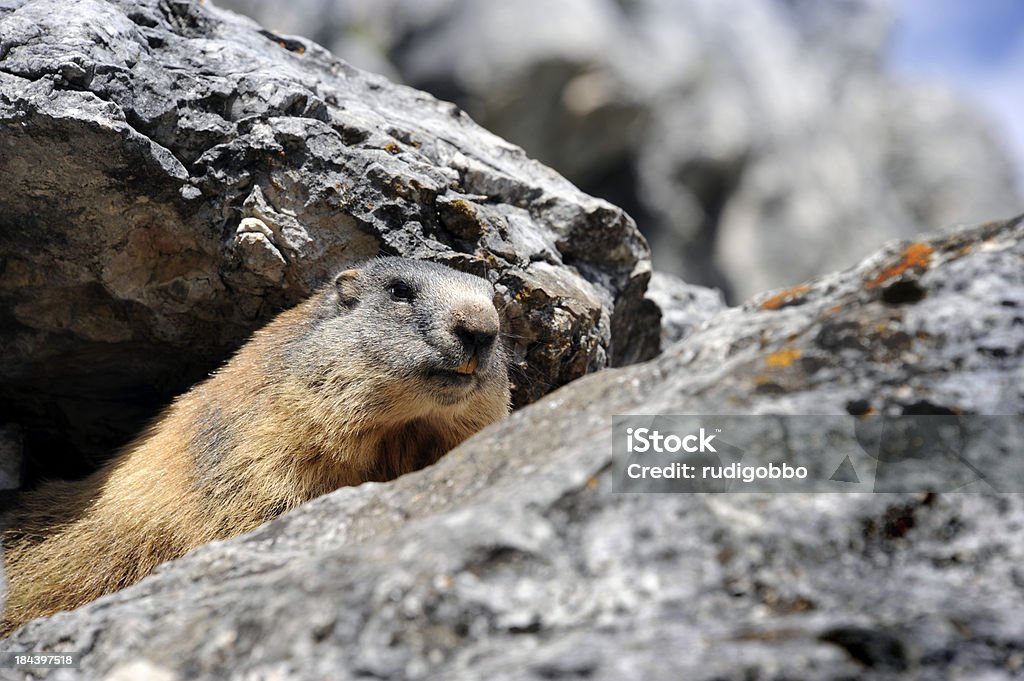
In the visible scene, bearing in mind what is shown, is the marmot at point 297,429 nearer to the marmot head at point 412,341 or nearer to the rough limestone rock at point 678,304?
the marmot head at point 412,341

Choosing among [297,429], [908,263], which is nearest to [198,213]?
[297,429]

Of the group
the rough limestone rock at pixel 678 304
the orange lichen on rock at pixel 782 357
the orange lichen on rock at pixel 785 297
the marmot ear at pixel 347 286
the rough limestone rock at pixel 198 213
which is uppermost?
the rough limestone rock at pixel 678 304

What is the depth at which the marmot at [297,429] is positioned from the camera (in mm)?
5922

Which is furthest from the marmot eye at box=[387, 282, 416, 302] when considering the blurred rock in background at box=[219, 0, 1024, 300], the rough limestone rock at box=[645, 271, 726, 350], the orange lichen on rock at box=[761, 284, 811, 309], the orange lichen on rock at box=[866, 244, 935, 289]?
the blurred rock in background at box=[219, 0, 1024, 300]

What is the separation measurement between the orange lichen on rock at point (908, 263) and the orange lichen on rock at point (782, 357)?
1.56 feet

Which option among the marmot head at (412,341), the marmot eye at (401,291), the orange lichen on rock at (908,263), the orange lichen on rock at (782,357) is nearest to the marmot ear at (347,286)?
the marmot head at (412,341)

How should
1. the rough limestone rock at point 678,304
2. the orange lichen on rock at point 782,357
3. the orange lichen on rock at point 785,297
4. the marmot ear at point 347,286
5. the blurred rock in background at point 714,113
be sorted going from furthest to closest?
the blurred rock in background at point 714,113, the rough limestone rock at point 678,304, the marmot ear at point 347,286, the orange lichen on rock at point 785,297, the orange lichen on rock at point 782,357

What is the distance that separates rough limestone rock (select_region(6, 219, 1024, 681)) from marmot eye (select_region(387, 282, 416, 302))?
2.45 metres

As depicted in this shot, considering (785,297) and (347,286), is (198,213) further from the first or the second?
(785,297)

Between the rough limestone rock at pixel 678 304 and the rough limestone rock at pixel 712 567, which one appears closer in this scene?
the rough limestone rock at pixel 712 567

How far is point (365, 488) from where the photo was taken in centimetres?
454

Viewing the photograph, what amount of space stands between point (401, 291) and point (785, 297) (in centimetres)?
292

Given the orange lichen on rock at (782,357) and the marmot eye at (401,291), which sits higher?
the marmot eye at (401,291)

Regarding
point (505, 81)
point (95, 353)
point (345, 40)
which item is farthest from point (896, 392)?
point (345, 40)
